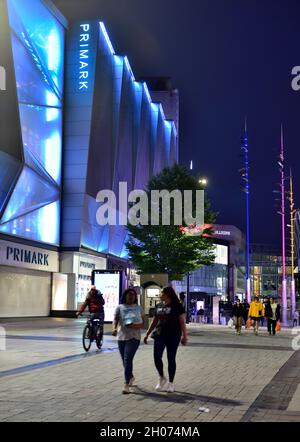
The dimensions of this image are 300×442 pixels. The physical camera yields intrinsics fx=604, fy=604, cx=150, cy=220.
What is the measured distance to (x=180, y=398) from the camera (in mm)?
8750

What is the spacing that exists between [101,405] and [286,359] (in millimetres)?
8478

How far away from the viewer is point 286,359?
15305 millimetres

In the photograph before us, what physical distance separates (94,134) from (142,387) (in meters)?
36.3

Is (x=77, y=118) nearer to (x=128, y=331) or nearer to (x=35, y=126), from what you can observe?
(x=35, y=126)

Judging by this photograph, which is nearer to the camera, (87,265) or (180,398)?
(180,398)

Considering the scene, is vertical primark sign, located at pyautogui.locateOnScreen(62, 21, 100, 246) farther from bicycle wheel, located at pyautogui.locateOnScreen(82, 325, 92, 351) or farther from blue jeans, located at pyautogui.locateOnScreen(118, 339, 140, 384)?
blue jeans, located at pyautogui.locateOnScreen(118, 339, 140, 384)

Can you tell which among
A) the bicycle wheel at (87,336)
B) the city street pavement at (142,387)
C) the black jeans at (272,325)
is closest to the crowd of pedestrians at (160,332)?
the city street pavement at (142,387)

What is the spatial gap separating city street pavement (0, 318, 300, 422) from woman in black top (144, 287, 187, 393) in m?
0.28

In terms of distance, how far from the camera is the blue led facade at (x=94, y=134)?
43.1m

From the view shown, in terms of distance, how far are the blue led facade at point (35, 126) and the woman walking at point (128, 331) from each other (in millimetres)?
25140

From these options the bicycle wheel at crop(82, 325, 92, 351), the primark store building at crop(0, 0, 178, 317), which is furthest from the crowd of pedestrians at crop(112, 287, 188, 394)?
the primark store building at crop(0, 0, 178, 317)

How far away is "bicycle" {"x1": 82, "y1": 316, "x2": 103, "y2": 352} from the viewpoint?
1605 centimetres

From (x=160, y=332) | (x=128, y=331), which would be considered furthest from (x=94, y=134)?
(x=160, y=332)

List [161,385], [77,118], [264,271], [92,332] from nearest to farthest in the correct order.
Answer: [161,385] < [92,332] < [77,118] < [264,271]
